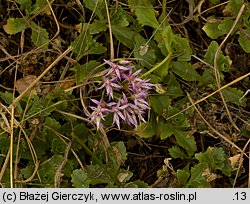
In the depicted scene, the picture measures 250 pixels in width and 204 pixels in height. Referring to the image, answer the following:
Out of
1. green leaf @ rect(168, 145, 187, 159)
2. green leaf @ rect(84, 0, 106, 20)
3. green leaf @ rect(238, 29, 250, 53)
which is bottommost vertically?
green leaf @ rect(168, 145, 187, 159)

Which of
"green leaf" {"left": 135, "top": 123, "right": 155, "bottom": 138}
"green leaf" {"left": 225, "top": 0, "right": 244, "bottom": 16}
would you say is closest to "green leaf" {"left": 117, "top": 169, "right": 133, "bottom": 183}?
"green leaf" {"left": 135, "top": 123, "right": 155, "bottom": 138}

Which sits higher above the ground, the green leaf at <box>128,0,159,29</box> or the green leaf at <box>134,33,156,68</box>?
the green leaf at <box>128,0,159,29</box>

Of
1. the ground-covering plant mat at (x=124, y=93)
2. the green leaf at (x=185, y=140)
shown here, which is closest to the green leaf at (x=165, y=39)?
the ground-covering plant mat at (x=124, y=93)

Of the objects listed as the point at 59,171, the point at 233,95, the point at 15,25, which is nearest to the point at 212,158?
the point at 233,95

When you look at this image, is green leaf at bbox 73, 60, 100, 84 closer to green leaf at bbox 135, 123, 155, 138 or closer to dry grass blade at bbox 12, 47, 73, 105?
dry grass blade at bbox 12, 47, 73, 105

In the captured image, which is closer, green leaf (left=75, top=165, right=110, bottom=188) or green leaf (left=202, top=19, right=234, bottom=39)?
green leaf (left=75, top=165, right=110, bottom=188)

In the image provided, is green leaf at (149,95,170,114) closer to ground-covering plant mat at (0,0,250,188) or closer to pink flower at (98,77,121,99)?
ground-covering plant mat at (0,0,250,188)
